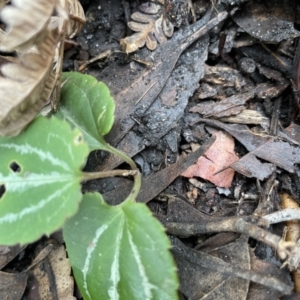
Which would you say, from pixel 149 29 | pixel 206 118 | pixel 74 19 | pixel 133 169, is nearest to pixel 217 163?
pixel 206 118

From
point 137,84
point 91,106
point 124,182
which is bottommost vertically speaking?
point 124,182

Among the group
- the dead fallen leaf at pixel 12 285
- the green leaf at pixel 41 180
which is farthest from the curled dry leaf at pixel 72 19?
the dead fallen leaf at pixel 12 285

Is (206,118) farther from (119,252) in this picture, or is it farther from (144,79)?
(119,252)

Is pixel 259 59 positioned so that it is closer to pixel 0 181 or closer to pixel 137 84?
pixel 137 84

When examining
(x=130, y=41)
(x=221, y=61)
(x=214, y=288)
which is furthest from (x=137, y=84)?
(x=214, y=288)

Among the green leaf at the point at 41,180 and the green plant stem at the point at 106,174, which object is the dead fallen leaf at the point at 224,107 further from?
the green leaf at the point at 41,180

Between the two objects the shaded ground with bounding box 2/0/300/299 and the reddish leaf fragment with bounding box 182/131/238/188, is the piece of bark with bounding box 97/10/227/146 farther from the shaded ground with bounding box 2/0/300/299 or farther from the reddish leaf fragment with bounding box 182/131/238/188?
the reddish leaf fragment with bounding box 182/131/238/188
